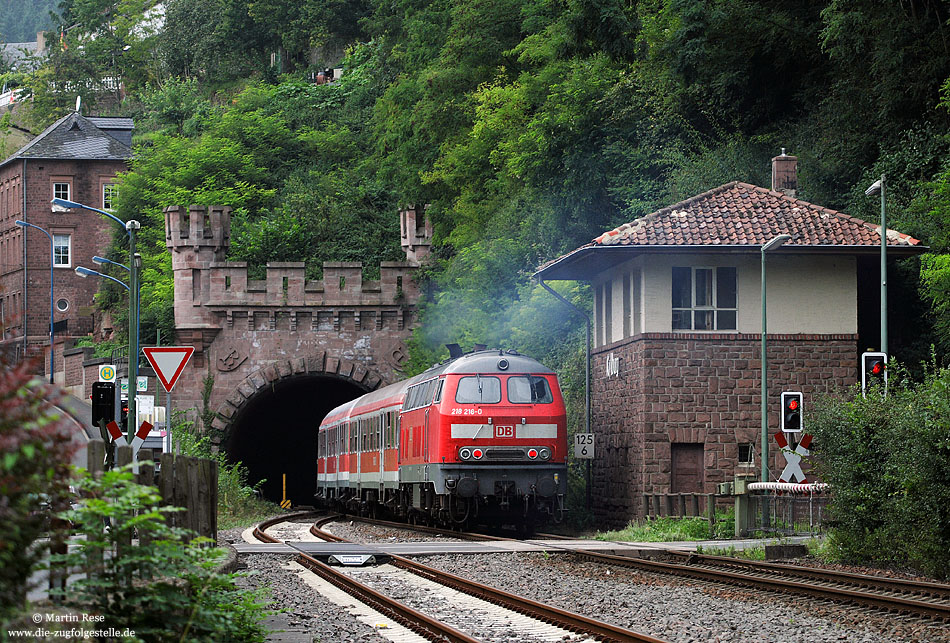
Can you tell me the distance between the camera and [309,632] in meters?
12.3

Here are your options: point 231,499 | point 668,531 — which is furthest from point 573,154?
point 668,531

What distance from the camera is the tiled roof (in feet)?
94.4

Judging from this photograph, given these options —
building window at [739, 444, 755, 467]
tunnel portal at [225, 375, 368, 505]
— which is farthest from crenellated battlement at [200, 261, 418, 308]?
building window at [739, 444, 755, 467]

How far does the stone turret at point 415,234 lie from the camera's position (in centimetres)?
4806

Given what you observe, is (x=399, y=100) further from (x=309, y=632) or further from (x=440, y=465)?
(x=309, y=632)

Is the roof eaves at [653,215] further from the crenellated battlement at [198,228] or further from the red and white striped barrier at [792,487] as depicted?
the crenellated battlement at [198,228]

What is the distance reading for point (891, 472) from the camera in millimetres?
18438

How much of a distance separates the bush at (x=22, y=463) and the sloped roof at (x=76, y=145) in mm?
75860

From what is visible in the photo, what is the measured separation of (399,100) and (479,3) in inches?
263

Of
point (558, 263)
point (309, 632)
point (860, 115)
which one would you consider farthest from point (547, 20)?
point (309, 632)

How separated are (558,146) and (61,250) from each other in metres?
47.3

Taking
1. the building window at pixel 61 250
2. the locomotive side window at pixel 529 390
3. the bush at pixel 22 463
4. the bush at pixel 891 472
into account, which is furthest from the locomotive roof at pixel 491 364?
the building window at pixel 61 250

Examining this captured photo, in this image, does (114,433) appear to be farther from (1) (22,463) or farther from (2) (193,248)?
(2) (193,248)

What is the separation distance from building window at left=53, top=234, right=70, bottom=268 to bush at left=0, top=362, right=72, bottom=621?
7718 cm
